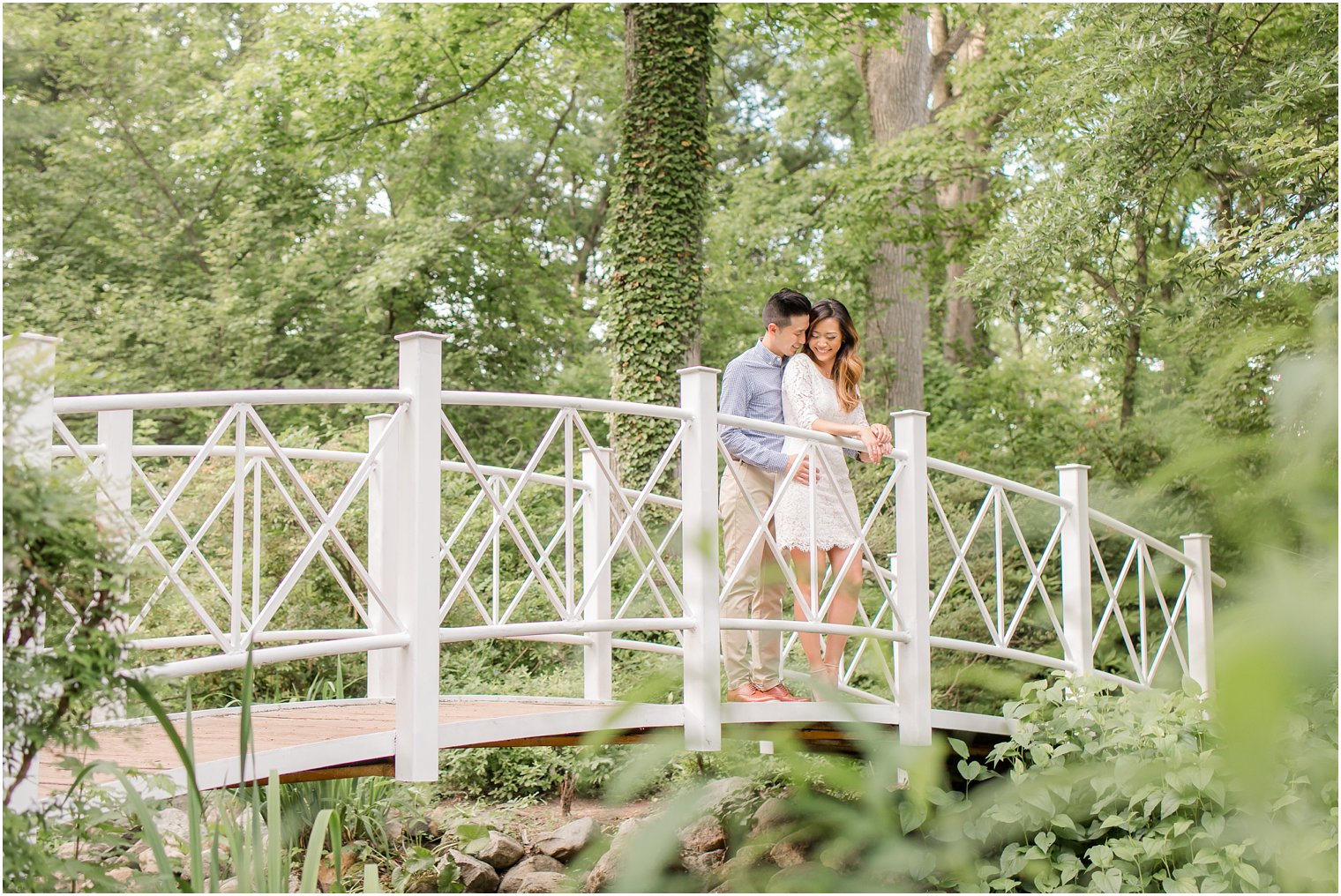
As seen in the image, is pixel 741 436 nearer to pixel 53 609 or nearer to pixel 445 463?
pixel 445 463

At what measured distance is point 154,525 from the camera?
3.59 meters

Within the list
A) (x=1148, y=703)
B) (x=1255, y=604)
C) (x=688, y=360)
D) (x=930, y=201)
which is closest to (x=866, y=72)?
(x=930, y=201)

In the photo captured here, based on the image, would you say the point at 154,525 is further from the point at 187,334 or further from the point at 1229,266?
the point at 187,334

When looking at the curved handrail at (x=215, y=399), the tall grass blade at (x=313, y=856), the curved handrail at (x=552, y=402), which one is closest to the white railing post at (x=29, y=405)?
the curved handrail at (x=215, y=399)

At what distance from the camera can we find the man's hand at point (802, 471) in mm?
5125

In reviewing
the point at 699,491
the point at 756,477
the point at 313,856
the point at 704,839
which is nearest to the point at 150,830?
the point at 313,856

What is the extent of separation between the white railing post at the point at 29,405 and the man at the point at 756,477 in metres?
2.81

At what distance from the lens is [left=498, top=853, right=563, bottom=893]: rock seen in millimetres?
6461

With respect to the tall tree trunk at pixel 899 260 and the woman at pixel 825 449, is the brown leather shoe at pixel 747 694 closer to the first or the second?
the woman at pixel 825 449

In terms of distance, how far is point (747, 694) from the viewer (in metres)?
5.30

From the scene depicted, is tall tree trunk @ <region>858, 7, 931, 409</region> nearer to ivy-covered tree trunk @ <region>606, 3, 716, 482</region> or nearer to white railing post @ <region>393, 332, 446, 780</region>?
ivy-covered tree trunk @ <region>606, 3, 716, 482</region>

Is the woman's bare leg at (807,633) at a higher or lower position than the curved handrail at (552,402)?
lower

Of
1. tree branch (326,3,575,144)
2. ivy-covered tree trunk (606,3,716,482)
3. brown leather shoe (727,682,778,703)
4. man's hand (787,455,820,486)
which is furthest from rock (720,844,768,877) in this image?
tree branch (326,3,575,144)

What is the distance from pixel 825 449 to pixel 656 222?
481 cm
